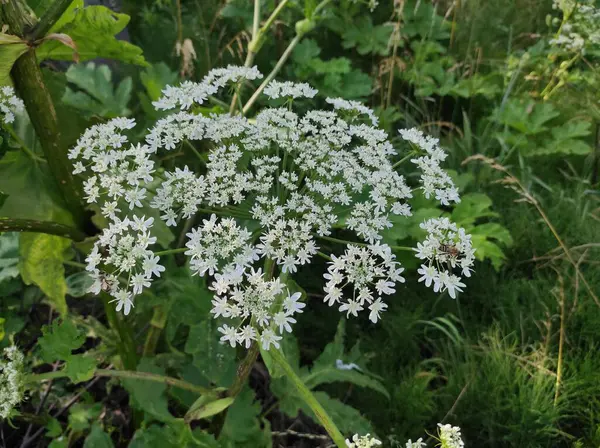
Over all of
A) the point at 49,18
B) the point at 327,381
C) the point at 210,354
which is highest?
the point at 49,18

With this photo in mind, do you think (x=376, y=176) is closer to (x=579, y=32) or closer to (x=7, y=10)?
(x=7, y=10)

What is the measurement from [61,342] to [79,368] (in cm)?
9

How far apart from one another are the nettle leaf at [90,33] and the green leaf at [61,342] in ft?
2.77

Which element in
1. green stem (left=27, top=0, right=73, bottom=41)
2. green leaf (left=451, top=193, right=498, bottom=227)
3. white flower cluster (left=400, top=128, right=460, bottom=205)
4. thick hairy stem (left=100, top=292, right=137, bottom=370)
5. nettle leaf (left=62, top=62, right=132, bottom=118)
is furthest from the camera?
green leaf (left=451, top=193, right=498, bottom=227)

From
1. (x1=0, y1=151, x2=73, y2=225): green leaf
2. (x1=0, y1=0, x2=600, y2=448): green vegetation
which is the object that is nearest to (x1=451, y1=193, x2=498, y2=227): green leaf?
(x1=0, y1=0, x2=600, y2=448): green vegetation

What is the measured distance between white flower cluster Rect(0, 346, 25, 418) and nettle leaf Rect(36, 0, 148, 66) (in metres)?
0.93

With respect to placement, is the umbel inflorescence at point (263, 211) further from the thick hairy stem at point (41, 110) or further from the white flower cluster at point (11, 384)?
the white flower cluster at point (11, 384)

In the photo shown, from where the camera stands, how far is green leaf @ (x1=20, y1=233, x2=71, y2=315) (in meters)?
1.76

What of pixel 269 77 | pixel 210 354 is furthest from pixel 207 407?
pixel 269 77

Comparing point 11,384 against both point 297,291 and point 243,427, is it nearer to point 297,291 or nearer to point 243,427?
point 243,427

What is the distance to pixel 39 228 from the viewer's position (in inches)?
59.2

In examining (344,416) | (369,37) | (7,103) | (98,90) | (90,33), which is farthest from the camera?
(369,37)

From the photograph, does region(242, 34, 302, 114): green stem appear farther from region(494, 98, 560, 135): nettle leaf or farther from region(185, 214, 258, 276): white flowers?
region(494, 98, 560, 135): nettle leaf

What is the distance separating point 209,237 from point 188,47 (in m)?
1.68
